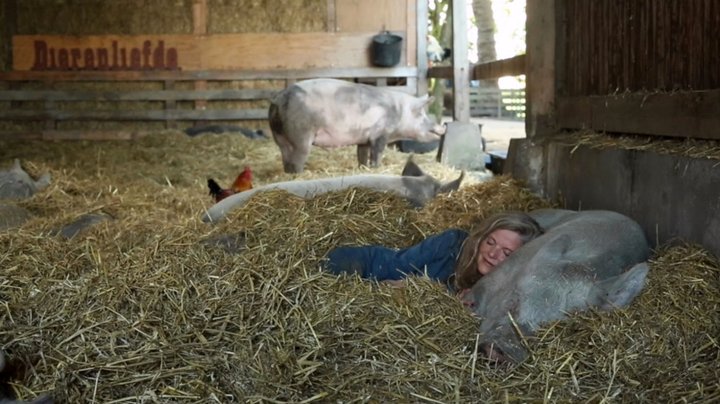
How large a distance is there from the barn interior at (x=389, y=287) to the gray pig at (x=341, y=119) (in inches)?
86.9

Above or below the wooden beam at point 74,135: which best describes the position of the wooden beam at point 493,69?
above

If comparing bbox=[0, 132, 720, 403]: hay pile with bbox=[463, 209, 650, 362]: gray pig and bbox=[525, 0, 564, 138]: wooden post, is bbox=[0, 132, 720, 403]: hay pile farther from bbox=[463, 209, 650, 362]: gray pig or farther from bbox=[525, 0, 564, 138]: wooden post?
bbox=[525, 0, 564, 138]: wooden post

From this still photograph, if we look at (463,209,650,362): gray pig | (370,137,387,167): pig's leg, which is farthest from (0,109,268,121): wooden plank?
(463,209,650,362): gray pig

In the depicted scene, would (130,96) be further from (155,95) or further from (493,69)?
(493,69)

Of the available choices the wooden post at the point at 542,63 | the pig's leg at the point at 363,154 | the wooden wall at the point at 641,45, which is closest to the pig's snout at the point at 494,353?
the wooden wall at the point at 641,45

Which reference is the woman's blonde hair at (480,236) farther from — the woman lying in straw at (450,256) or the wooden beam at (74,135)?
the wooden beam at (74,135)

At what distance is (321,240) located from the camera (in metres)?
4.99

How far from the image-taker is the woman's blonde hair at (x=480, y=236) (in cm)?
450

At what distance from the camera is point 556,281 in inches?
157

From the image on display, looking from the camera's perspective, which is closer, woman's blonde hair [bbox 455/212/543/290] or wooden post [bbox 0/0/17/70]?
woman's blonde hair [bbox 455/212/543/290]

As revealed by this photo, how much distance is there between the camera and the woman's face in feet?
14.7

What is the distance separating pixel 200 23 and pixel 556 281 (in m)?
11.7

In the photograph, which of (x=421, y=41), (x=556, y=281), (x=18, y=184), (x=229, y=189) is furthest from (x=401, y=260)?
(x=421, y=41)

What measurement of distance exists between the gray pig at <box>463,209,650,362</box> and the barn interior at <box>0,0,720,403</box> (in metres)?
0.09
